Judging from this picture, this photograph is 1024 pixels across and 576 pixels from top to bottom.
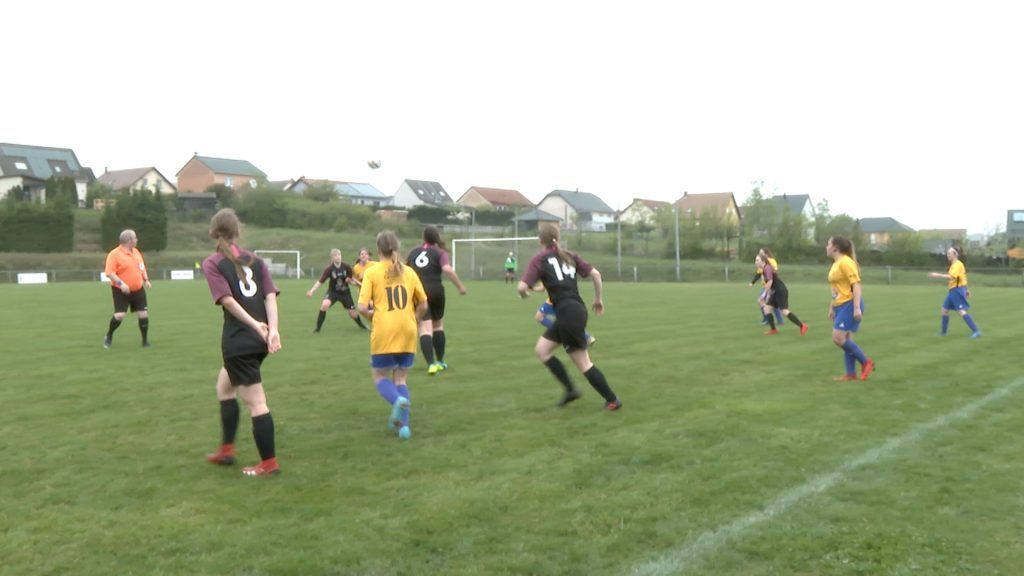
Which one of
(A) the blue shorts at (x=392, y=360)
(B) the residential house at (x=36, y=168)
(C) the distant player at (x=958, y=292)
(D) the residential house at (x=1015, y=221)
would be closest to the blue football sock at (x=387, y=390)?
(A) the blue shorts at (x=392, y=360)

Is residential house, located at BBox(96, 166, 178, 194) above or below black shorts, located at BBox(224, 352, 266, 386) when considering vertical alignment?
above

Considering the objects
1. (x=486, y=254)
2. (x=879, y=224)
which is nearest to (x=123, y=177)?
(x=486, y=254)

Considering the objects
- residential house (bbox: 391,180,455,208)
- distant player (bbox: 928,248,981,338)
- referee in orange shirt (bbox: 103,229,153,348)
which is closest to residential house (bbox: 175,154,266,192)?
residential house (bbox: 391,180,455,208)

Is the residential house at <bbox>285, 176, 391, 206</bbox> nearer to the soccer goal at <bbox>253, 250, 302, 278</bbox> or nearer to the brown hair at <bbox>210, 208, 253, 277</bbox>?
the soccer goal at <bbox>253, 250, 302, 278</bbox>

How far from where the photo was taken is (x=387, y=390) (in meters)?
7.09

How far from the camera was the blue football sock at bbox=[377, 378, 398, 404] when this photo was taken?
7.05 m

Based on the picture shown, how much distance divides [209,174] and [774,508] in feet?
368

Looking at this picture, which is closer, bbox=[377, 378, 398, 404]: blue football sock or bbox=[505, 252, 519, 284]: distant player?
bbox=[377, 378, 398, 404]: blue football sock

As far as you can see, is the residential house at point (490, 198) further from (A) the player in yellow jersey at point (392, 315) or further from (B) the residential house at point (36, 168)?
(A) the player in yellow jersey at point (392, 315)

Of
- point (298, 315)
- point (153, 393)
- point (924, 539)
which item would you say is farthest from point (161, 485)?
point (298, 315)

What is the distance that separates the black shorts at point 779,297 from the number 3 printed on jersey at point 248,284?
40.4ft

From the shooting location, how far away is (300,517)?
501 centimetres

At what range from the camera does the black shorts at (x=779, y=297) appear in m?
16.0

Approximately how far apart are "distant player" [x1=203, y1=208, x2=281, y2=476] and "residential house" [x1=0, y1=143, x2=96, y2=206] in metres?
86.3
